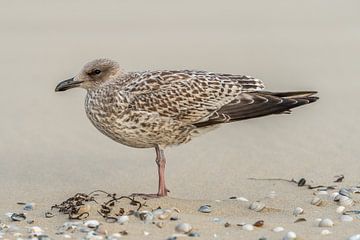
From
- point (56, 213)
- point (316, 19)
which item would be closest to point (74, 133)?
point (56, 213)

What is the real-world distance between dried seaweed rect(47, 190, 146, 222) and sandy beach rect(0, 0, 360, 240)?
0.28 ft

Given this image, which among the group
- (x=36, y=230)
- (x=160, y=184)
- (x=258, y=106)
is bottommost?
(x=36, y=230)

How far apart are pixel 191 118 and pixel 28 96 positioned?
4386 millimetres

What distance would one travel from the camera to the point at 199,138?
1077 cm

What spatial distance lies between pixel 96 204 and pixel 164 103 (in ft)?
4.00

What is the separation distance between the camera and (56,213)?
8008 mm

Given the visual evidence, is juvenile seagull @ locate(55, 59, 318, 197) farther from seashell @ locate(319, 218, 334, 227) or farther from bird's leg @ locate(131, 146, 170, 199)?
seashell @ locate(319, 218, 334, 227)

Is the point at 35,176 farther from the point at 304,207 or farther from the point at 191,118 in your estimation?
the point at 304,207

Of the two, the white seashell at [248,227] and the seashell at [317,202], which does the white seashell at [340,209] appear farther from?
the white seashell at [248,227]

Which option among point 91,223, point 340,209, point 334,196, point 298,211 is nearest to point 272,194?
point 334,196

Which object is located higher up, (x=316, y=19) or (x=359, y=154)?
(x=316, y=19)

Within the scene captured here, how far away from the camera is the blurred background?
31.1ft

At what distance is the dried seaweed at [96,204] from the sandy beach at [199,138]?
86mm

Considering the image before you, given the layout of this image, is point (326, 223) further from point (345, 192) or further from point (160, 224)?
point (160, 224)
